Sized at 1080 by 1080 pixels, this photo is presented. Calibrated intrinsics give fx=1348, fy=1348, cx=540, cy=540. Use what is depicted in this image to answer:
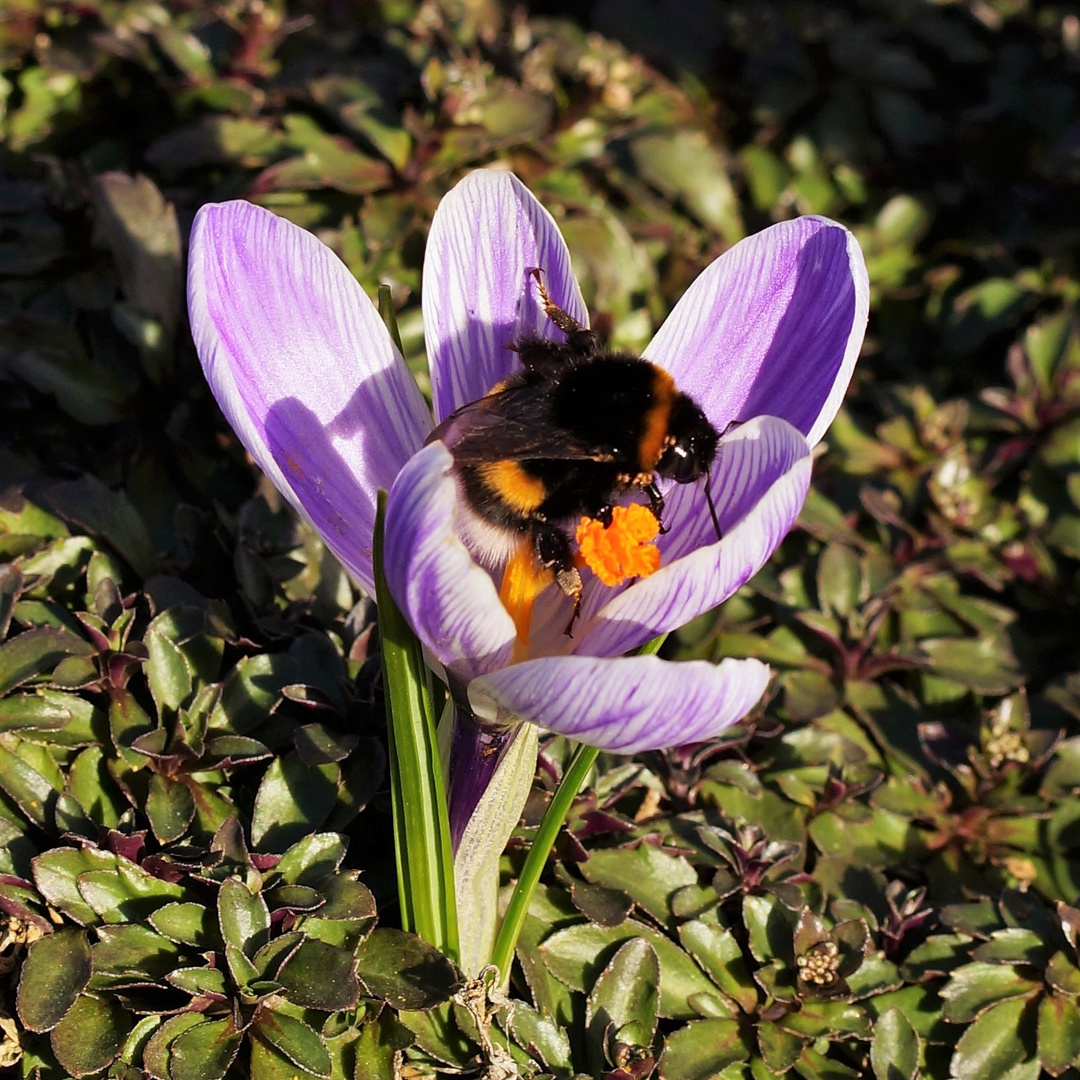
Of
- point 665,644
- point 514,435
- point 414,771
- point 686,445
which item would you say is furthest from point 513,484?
point 665,644

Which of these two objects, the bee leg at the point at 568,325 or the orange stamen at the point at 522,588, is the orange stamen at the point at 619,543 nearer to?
the orange stamen at the point at 522,588

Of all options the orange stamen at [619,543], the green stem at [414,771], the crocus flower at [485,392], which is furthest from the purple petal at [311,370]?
the orange stamen at [619,543]

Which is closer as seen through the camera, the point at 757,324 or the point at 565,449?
the point at 565,449

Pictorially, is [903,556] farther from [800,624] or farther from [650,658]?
[650,658]

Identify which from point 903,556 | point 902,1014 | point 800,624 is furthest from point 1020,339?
point 902,1014

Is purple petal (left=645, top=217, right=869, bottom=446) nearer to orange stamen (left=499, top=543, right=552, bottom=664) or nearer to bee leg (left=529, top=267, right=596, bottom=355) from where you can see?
bee leg (left=529, top=267, right=596, bottom=355)

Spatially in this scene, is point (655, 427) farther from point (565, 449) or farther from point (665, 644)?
point (665, 644)
